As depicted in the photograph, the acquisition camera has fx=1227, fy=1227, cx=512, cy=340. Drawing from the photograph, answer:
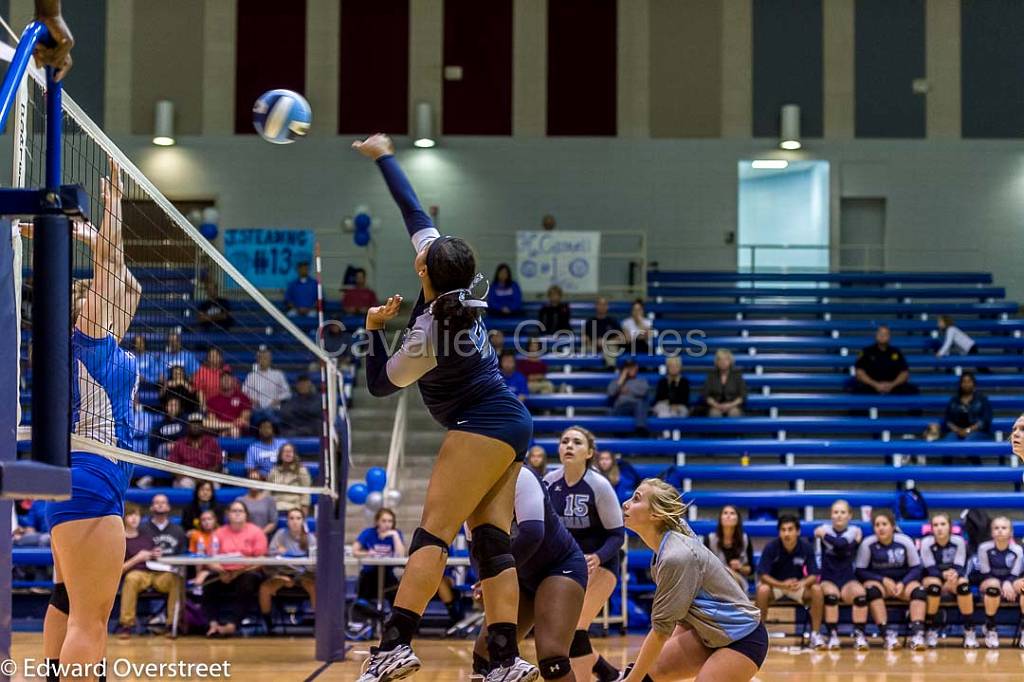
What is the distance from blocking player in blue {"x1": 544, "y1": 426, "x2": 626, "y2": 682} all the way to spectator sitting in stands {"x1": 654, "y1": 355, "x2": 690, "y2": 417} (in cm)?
961

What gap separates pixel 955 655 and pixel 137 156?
17144 millimetres

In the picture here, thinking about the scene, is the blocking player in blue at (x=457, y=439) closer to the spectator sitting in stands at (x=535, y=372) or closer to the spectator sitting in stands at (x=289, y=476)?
the spectator sitting in stands at (x=289, y=476)

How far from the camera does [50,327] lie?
9.44 feet

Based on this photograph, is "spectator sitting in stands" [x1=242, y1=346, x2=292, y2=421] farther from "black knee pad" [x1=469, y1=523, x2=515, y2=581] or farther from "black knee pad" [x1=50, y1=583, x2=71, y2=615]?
"black knee pad" [x1=469, y1=523, x2=515, y2=581]

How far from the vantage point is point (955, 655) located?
11805mm

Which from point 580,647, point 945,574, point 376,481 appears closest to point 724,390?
point 945,574

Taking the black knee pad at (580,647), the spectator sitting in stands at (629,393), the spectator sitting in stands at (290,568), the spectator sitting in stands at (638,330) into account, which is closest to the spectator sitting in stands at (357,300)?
the spectator sitting in stands at (638,330)

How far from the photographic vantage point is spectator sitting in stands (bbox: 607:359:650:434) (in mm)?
16844

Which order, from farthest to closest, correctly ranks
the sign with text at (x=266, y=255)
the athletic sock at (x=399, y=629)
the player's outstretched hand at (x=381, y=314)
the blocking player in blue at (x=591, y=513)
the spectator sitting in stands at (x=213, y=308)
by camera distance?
the sign with text at (x=266, y=255)
the spectator sitting in stands at (x=213, y=308)
the blocking player in blue at (x=591, y=513)
the player's outstretched hand at (x=381, y=314)
the athletic sock at (x=399, y=629)

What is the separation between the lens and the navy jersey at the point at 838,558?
12828mm

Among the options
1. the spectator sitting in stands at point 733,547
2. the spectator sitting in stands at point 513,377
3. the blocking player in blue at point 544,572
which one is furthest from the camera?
the spectator sitting in stands at point 513,377

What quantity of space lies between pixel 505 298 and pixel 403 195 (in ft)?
47.1

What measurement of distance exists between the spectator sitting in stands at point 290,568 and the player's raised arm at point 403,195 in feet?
26.1

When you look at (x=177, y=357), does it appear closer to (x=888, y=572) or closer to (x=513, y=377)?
(x=513, y=377)
